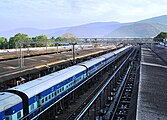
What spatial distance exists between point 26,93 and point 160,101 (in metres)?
8.12

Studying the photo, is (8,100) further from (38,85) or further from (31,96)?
(38,85)

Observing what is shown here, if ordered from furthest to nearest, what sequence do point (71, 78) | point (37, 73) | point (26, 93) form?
1. point (37, 73)
2. point (71, 78)
3. point (26, 93)

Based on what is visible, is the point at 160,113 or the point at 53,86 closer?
the point at 160,113

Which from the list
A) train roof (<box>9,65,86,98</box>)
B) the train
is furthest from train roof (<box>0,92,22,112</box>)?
train roof (<box>9,65,86,98</box>)

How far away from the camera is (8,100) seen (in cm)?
1135

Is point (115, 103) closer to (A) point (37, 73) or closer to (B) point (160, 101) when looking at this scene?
(B) point (160, 101)

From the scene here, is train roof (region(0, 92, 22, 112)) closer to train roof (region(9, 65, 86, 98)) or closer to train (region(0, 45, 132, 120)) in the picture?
train (region(0, 45, 132, 120))

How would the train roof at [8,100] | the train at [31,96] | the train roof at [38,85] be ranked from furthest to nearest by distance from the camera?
the train roof at [38,85], the train at [31,96], the train roof at [8,100]

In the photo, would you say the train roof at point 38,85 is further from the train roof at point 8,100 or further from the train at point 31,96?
the train roof at point 8,100

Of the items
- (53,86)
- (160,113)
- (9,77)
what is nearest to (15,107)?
(53,86)

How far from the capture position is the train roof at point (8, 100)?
1083 cm

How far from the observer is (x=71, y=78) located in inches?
818

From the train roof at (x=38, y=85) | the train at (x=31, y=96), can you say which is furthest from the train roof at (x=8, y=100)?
the train roof at (x=38, y=85)

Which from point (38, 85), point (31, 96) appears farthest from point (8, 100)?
point (38, 85)
